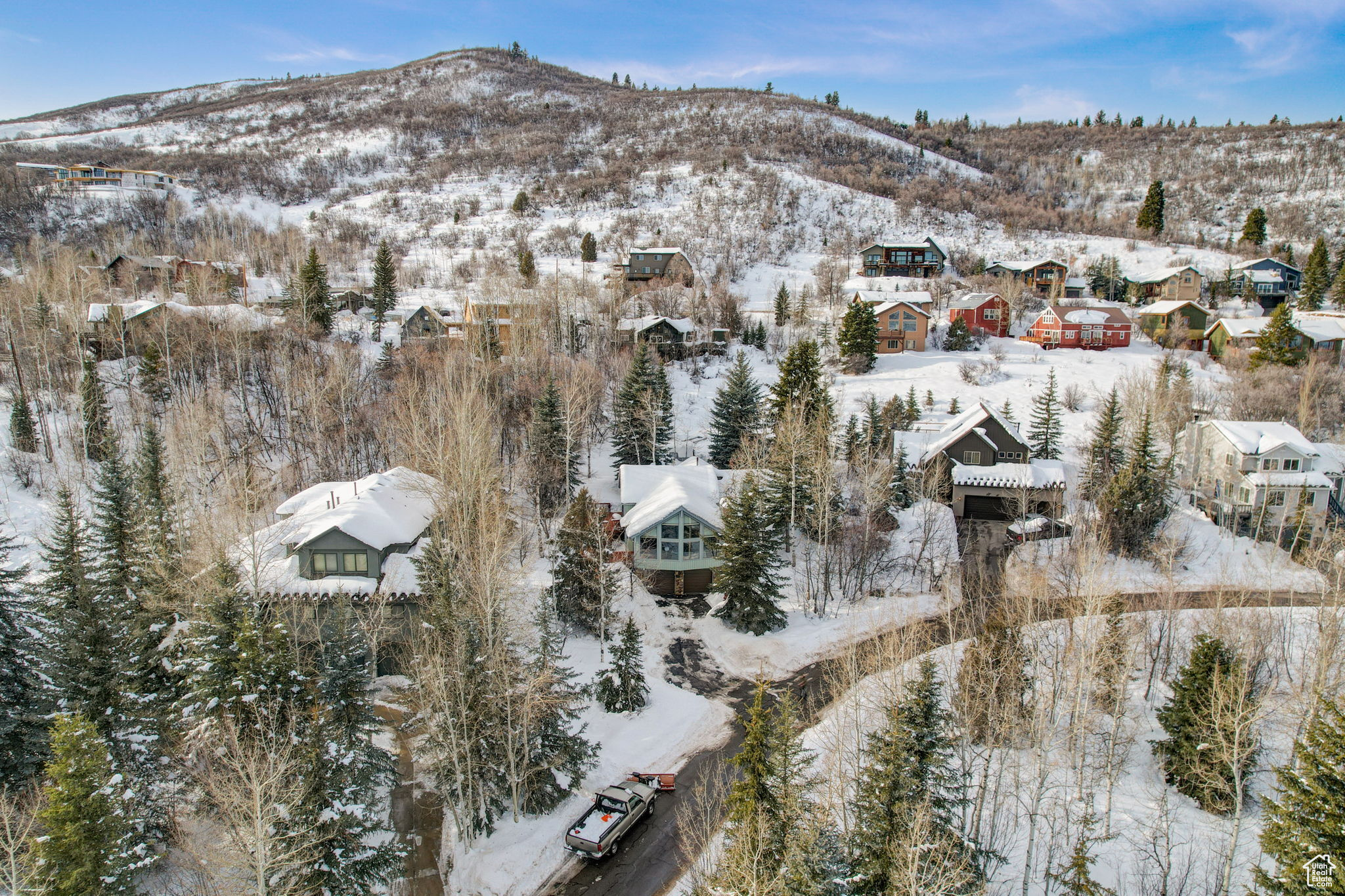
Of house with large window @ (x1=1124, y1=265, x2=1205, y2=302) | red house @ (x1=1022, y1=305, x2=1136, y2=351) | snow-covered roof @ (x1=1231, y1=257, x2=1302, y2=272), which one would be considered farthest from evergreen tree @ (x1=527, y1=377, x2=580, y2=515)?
snow-covered roof @ (x1=1231, y1=257, x2=1302, y2=272)

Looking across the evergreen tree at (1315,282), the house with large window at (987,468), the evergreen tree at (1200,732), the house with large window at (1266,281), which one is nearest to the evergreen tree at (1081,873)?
the evergreen tree at (1200,732)

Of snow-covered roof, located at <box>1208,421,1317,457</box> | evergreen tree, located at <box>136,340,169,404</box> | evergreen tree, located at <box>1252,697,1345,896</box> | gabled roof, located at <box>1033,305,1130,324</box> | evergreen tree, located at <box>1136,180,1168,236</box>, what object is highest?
evergreen tree, located at <box>1136,180,1168,236</box>

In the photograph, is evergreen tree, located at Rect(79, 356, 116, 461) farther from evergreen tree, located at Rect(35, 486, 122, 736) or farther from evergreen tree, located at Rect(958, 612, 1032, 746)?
evergreen tree, located at Rect(958, 612, 1032, 746)

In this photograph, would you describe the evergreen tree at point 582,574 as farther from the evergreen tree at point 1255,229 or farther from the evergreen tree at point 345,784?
the evergreen tree at point 1255,229

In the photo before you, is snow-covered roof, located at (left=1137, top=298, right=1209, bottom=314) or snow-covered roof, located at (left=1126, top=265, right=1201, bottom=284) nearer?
snow-covered roof, located at (left=1137, top=298, right=1209, bottom=314)

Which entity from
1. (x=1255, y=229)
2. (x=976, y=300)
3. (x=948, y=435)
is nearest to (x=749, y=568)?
(x=948, y=435)

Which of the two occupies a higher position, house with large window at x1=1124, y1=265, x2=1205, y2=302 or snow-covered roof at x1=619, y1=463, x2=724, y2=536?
house with large window at x1=1124, y1=265, x2=1205, y2=302
